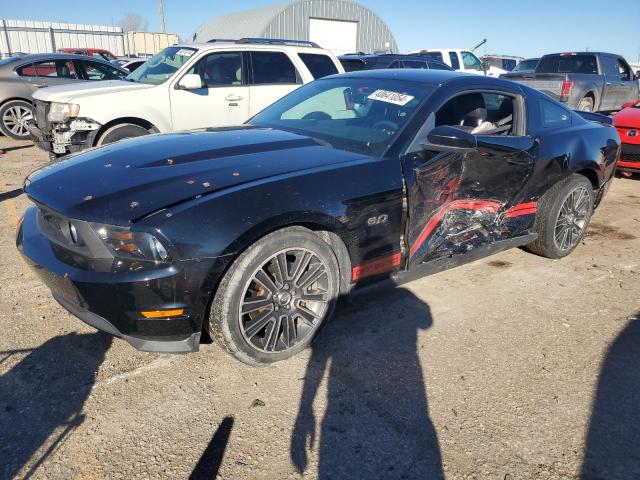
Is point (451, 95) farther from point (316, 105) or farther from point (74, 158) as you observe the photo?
point (74, 158)

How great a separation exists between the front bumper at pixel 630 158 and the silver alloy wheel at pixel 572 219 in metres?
3.39

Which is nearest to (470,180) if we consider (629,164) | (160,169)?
(160,169)

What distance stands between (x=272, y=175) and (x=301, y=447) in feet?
4.35

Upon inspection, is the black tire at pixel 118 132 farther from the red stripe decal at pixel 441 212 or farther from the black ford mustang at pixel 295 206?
the red stripe decal at pixel 441 212

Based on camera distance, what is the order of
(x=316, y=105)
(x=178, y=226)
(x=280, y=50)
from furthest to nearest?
1. (x=280, y=50)
2. (x=316, y=105)
3. (x=178, y=226)

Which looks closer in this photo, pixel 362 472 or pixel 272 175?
pixel 362 472

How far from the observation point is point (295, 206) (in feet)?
8.48

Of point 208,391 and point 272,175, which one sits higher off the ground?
point 272,175

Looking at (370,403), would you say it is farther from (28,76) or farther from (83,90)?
(28,76)

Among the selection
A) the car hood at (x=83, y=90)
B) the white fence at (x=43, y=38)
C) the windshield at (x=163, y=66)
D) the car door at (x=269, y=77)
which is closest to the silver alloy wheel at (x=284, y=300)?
the car hood at (x=83, y=90)

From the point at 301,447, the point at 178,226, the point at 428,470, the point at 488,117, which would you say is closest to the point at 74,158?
the point at 178,226

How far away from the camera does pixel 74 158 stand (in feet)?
10.1

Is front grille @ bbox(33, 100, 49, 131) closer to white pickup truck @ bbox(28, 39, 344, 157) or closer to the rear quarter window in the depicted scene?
white pickup truck @ bbox(28, 39, 344, 157)

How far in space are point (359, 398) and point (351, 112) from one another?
2006mm
